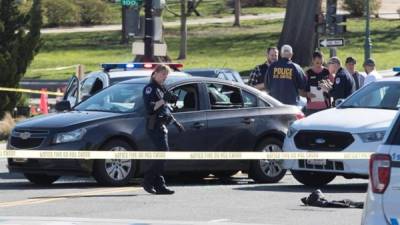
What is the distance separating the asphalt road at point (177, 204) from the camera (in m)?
12.1

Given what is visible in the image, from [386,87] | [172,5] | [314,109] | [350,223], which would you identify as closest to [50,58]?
[172,5]

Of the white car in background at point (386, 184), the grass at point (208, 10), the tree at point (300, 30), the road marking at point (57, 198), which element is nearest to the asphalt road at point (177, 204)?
the road marking at point (57, 198)

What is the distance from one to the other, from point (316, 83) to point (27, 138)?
5.49 metres

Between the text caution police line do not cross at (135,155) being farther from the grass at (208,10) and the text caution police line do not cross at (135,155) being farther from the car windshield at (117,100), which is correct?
the grass at (208,10)

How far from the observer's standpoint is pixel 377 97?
51.4ft

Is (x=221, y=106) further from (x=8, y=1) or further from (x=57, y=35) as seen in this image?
(x=57, y=35)

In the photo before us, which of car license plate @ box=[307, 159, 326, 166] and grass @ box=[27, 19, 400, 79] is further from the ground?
car license plate @ box=[307, 159, 326, 166]

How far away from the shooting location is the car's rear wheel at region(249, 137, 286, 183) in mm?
16172

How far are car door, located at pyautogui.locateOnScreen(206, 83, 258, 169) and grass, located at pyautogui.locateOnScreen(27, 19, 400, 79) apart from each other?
26759mm

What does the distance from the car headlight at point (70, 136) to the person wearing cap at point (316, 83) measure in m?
4.82

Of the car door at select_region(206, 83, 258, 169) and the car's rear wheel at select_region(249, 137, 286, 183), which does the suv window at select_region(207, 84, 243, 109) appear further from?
the car's rear wheel at select_region(249, 137, 286, 183)

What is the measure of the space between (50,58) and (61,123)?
38942mm

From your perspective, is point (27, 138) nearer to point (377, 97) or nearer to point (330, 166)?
point (330, 166)

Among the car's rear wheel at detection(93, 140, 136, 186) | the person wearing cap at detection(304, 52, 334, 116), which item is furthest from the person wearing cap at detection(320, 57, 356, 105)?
the car's rear wheel at detection(93, 140, 136, 186)
